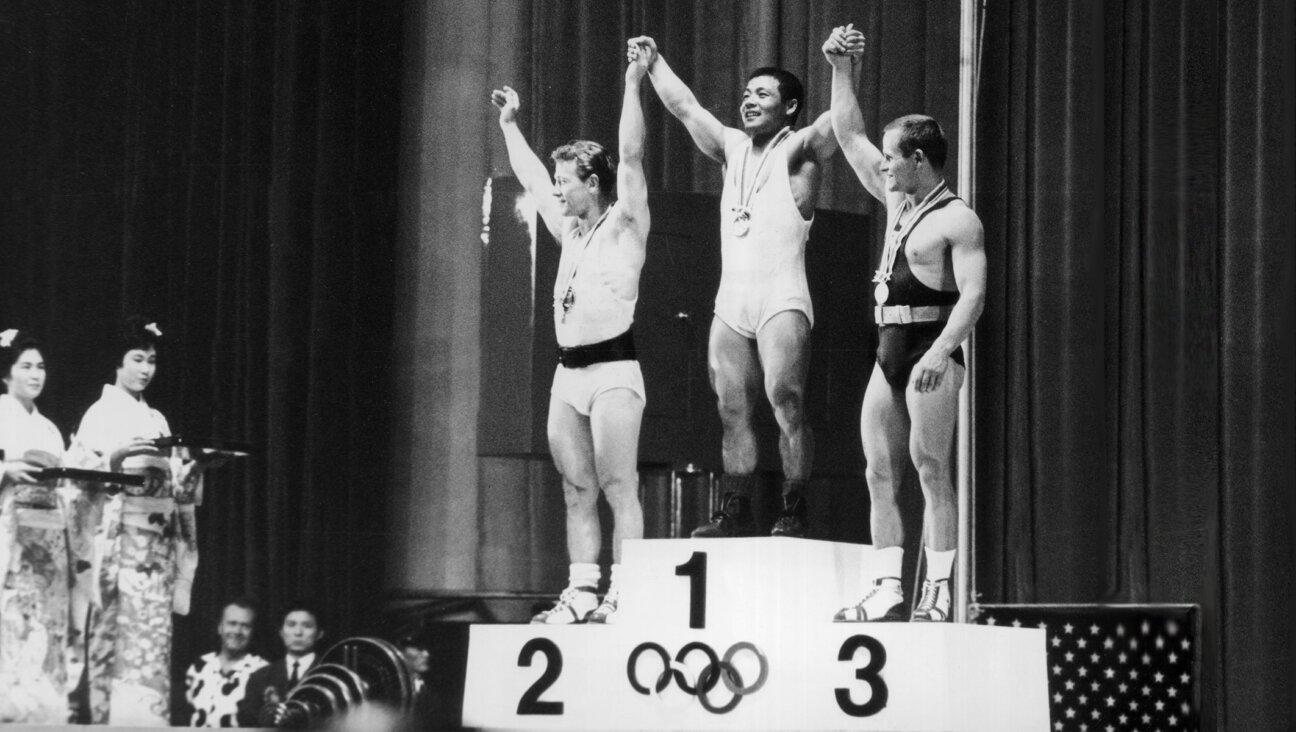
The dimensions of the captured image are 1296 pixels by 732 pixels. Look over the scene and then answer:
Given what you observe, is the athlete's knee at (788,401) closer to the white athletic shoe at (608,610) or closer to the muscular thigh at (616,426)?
the muscular thigh at (616,426)

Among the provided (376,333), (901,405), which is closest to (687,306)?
(901,405)

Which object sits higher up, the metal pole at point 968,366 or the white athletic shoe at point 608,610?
the metal pole at point 968,366

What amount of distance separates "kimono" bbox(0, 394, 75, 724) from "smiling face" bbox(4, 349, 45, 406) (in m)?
0.30

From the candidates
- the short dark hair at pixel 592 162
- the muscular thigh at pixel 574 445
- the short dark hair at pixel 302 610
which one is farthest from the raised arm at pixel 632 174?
the short dark hair at pixel 302 610

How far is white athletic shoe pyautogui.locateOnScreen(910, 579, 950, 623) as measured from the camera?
171 inches

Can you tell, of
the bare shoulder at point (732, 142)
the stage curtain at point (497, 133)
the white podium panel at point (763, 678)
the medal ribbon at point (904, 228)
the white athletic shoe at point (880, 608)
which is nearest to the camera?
the white podium panel at point (763, 678)

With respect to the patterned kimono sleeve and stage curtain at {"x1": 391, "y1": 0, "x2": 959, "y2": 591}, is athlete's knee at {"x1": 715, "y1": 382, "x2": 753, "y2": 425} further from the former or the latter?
the patterned kimono sleeve

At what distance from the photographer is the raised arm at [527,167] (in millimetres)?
4863

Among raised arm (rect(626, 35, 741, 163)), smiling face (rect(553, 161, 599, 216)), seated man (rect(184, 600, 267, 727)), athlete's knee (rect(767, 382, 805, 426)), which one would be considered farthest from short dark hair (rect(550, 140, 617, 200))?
seated man (rect(184, 600, 267, 727))

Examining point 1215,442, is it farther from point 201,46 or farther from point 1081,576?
point 201,46

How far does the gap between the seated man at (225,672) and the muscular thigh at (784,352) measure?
1.84m

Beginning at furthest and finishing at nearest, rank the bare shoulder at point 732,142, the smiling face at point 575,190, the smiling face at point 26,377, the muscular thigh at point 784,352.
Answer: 1. the smiling face at point 26,377
2. the smiling face at point 575,190
3. the bare shoulder at point 732,142
4. the muscular thigh at point 784,352

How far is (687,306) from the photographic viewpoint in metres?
4.88

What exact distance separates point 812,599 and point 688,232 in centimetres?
115
